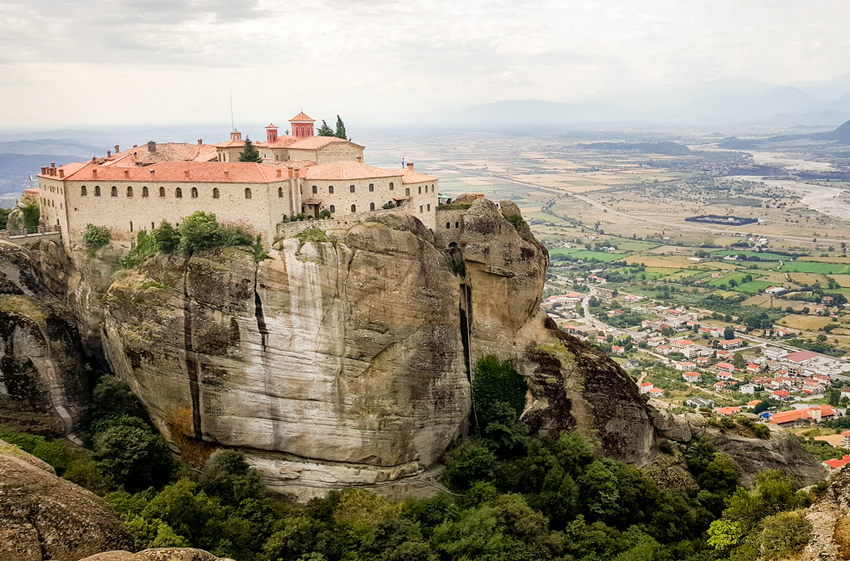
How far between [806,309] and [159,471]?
11520cm

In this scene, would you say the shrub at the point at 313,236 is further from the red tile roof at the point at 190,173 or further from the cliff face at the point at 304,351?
the red tile roof at the point at 190,173

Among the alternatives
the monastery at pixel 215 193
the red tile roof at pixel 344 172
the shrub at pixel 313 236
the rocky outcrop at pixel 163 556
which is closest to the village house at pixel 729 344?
the monastery at pixel 215 193

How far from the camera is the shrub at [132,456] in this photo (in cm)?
4078

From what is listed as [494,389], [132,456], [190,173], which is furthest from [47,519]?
[494,389]

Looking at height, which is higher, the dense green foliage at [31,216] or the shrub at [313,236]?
the dense green foliage at [31,216]

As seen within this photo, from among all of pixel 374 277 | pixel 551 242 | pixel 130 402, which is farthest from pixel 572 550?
pixel 551 242

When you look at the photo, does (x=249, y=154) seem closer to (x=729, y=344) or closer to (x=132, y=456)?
(x=132, y=456)

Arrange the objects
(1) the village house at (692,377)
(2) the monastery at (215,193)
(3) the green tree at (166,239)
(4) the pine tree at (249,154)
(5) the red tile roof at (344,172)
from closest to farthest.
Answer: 1. (3) the green tree at (166,239)
2. (2) the monastery at (215,193)
3. (5) the red tile roof at (344,172)
4. (4) the pine tree at (249,154)
5. (1) the village house at (692,377)

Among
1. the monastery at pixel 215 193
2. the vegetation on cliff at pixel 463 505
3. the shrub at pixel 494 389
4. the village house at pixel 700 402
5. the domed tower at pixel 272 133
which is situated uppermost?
the domed tower at pixel 272 133

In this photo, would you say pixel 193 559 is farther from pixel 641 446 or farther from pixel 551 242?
pixel 551 242

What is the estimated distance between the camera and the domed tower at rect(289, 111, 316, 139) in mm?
61888

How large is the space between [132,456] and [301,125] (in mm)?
31273

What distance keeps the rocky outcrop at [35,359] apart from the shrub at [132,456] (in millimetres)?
3074

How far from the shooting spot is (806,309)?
12625cm
